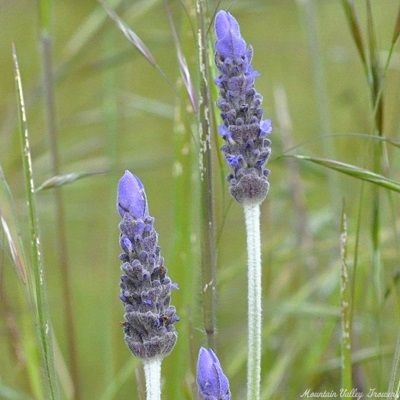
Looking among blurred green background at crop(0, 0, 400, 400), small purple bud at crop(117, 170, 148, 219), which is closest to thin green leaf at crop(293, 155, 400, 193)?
blurred green background at crop(0, 0, 400, 400)

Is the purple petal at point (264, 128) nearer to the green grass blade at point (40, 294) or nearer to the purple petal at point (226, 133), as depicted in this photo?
the purple petal at point (226, 133)

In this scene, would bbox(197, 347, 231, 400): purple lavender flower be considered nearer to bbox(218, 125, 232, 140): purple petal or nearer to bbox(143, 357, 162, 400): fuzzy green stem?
bbox(143, 357, 162, 400): fuzzy green stem

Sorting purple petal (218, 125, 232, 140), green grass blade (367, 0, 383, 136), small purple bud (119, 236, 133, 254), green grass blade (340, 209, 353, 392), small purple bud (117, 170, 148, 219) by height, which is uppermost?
green grass blade (367, 0, 383, 136)

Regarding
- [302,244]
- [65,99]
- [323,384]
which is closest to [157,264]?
[323,384]

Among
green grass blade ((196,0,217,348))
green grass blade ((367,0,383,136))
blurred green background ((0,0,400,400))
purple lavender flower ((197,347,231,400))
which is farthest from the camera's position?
blurred green background ((0,0,400,400))

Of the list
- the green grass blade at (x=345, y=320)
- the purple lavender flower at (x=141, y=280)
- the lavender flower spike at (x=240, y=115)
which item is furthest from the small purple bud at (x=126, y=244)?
the green grass blade at (x=345, y=320)

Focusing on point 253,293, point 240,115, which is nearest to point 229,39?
point 240,115
